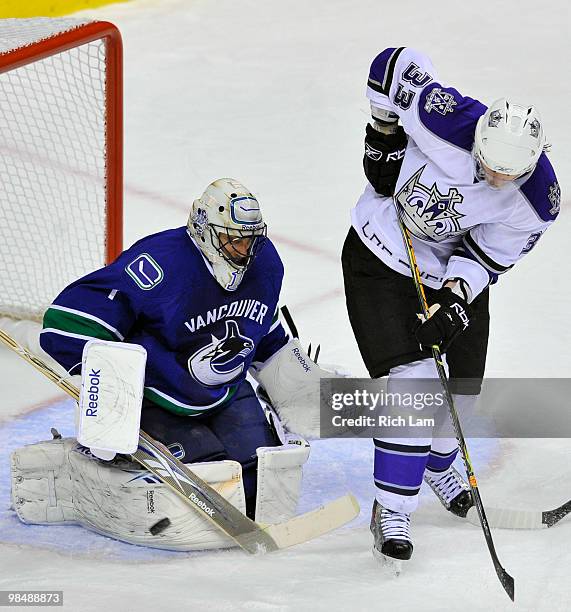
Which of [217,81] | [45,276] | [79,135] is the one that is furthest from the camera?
[217,81]

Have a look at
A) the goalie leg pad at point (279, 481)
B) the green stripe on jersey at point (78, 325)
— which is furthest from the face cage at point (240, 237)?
the goalie leg pad at point (279, 481)

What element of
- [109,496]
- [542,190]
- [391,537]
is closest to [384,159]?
[542,190]

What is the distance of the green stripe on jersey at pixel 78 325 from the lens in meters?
2.78

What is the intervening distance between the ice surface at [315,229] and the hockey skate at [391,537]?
0.11 feet

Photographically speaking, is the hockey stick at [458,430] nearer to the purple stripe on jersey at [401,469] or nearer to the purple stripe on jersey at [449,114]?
the purple stripe on jersey at [401,469]

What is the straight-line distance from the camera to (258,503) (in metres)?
2.88

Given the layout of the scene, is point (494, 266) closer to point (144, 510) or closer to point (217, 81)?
point (144, 510)

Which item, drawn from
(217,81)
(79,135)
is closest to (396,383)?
(79,135)

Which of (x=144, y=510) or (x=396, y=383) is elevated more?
(x=396, y=383)

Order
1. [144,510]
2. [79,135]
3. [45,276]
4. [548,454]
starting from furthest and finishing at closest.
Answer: [79,135]
[45,276]
[548,454]
[144,510]

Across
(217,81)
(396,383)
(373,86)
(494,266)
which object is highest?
(373,86)

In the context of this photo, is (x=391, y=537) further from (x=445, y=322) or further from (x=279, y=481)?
(x=445, y=322)

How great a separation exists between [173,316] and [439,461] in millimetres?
717

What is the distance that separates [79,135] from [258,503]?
203 cm
